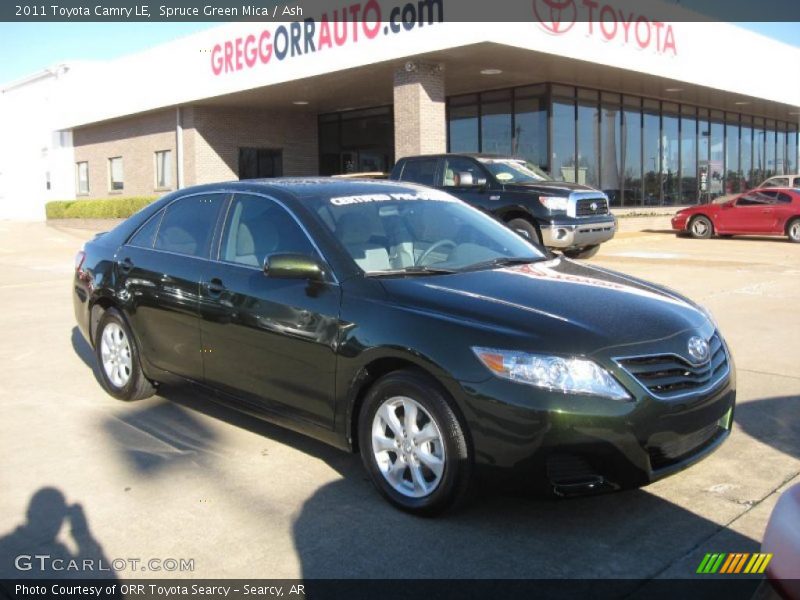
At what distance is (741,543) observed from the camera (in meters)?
3.46

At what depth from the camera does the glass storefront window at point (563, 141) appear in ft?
72.0

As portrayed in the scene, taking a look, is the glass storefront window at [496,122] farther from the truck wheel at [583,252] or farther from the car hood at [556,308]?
the car hood at [556,308]

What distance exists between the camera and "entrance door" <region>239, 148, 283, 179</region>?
26.0 m

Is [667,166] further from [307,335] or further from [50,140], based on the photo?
[50,140]

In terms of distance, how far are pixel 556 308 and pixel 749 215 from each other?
18.4 metres

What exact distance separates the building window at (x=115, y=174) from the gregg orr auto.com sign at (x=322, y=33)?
908 centimetres

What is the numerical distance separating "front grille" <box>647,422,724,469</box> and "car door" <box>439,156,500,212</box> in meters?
9.81

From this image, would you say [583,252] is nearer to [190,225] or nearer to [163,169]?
[190,225]

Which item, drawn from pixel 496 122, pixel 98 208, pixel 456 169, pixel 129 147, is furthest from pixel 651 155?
pixel 98 208

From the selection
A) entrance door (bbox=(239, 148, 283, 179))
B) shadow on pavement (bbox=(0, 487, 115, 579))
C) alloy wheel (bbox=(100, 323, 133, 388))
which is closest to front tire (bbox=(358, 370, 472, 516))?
shadow on pavement (bbox=(0, 487, 115, 579))

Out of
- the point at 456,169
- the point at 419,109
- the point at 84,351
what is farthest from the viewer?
the point at 419,109

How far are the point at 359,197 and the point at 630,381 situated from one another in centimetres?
215

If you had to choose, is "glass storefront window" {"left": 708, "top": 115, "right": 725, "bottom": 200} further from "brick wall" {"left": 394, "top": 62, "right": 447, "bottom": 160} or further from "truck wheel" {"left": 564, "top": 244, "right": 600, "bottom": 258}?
"truck wheel" {"left": 564, "top": 244, "right": 600, "bottom": 258}

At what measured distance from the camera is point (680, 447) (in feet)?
11.8
